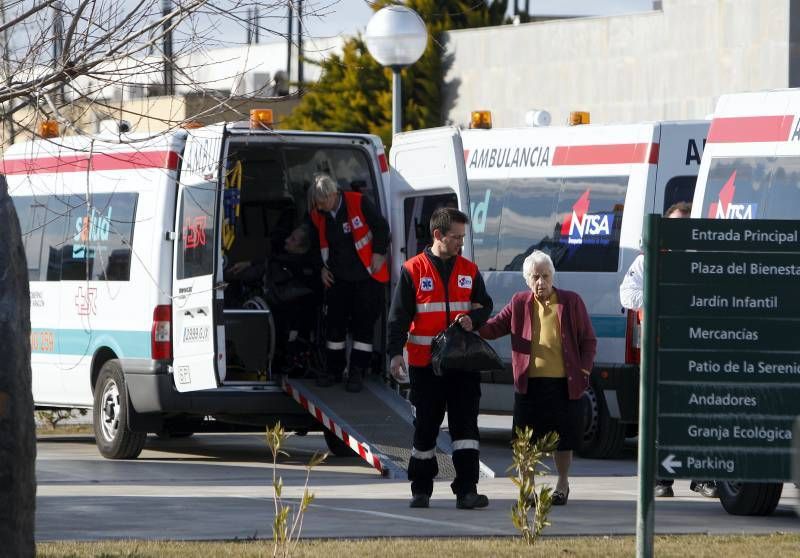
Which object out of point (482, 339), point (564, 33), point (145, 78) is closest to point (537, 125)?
point (482, 339)

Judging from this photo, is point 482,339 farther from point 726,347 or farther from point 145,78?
point 726,347

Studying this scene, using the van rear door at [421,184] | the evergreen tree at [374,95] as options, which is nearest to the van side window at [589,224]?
the van rear door at [421,184]

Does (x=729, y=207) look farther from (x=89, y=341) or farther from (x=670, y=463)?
(x=89, y=341)

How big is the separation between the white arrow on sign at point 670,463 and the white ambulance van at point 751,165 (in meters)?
3.46

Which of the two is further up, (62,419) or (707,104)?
(707,104)

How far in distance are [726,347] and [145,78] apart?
3.45 metres

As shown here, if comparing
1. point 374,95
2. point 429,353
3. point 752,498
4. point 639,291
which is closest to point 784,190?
point 639,291

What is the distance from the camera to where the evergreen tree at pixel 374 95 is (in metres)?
34.0

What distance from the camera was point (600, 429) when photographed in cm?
1478

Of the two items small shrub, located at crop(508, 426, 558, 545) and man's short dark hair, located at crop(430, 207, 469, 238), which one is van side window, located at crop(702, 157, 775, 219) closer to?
man's short dark hair, located at crop(430, 207, 469, 238)

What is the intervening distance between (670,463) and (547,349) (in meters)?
3.59

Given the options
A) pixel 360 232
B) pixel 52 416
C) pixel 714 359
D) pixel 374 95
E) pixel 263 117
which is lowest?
pixel 52 416

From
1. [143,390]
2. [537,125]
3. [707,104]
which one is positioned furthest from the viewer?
[707,104]

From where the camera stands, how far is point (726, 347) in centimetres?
778
